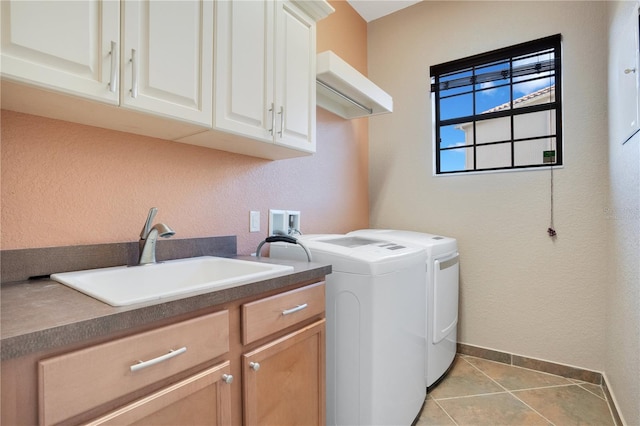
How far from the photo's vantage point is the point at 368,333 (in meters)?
1.38

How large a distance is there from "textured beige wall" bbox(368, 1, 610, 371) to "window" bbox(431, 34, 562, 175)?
79 mm

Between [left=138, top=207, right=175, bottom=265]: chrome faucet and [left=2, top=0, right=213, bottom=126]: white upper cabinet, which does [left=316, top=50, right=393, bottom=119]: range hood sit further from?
[left=138, top=207, right=175, bottom=265]: chrome faucet

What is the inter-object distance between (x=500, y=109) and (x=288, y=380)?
249cm

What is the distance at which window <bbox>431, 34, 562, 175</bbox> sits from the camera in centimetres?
230

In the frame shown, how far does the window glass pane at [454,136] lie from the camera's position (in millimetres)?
2653

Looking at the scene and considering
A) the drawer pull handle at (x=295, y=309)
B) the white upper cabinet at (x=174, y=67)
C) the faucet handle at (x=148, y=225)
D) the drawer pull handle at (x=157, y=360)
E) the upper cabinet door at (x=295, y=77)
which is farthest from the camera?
the upper cabinet door at (x=295, y=77)

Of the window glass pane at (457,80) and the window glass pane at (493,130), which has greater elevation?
the window glass pane at (457,80)

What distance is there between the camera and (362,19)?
2973 mm

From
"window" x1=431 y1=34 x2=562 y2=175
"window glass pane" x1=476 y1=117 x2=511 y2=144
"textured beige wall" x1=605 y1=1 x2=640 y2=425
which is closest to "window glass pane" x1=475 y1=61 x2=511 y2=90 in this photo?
"window" x1=431 y1=34 x2=562 y2=175

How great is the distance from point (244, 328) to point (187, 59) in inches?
37.5

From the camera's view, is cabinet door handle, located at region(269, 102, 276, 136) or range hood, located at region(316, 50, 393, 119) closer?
cabinet door handle, located at region(269, 102, 276, 136)

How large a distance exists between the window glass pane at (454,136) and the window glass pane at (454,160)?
58 millimetres

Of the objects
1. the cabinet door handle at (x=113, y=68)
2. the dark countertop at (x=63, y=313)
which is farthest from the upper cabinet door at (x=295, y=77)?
the dark countertop at (x=63, y=313)

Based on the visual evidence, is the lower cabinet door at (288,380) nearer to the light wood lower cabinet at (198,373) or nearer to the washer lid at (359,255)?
the light wood lower cabinet at (198,373)
